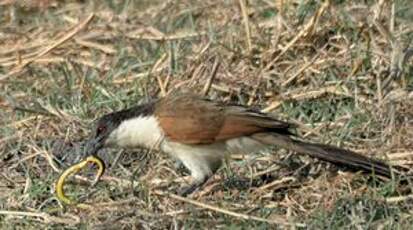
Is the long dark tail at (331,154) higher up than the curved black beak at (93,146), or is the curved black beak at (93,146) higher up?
the long dark tail at (331,154)

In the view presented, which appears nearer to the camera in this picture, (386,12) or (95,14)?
(386,12)

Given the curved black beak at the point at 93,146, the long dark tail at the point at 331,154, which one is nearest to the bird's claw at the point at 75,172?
the curved black beak at the point at 93,146

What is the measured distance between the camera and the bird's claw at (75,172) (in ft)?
17.2

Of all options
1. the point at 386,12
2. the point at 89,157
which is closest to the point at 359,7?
the point at 386,12

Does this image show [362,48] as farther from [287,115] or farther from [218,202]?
[218,202]

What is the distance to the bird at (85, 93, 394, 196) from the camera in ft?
17.7

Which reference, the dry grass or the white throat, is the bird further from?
the dry grass

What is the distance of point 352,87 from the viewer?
640 centimetres

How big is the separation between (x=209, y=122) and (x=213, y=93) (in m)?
1.12

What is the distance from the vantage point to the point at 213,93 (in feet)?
21.5

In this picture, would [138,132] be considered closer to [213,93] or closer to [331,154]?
[331,154]

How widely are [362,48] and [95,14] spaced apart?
2023 millimetres

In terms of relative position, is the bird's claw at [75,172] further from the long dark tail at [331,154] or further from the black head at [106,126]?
the long dark tail at [331,154]

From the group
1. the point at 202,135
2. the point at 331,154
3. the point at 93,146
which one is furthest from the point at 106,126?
the point at 331,154
